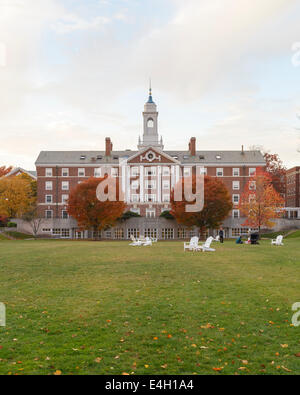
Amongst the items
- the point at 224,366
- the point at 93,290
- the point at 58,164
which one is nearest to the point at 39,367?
the point at 224,366

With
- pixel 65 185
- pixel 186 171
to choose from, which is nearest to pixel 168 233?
pixel 186 171

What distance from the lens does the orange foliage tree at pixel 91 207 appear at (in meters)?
47.0

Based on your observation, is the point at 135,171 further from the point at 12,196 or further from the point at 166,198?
the point at 12,196

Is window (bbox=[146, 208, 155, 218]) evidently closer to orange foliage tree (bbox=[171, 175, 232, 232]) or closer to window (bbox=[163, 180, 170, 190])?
window (bbox=[163, 180, 170, 190])

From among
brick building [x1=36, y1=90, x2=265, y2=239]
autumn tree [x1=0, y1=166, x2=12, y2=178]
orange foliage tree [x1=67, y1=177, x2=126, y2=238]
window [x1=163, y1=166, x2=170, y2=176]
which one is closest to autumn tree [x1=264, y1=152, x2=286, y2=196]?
brick building [x1=36, y1=90, x2=265, y2=239]

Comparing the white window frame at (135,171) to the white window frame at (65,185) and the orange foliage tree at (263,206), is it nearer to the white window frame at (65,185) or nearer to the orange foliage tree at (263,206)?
the white window frame at (65,185)

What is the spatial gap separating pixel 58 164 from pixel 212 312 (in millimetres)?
60687

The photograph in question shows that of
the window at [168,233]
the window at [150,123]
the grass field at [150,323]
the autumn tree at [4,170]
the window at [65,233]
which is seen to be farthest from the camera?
the autumn tree at [4,170]

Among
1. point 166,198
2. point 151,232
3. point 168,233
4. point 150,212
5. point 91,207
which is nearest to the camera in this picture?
point 91,207

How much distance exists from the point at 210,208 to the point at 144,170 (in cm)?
1937

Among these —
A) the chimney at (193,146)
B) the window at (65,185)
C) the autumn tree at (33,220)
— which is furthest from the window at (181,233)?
the window at (65,185)

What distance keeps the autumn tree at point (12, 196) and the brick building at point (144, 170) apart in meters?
5.89

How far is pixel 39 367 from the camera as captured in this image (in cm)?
577

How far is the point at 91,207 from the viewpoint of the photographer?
47500 millimetres
